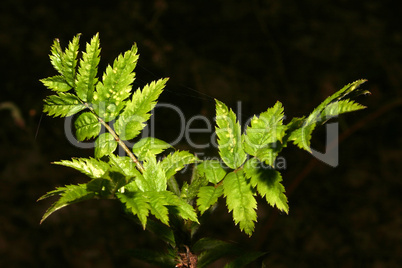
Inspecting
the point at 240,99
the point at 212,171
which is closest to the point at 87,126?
the point at 212,171

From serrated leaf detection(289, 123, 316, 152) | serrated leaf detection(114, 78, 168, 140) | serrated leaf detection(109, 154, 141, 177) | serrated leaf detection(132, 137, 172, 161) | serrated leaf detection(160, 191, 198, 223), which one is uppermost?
serrated leaf detection(114, 78, 168, 140)

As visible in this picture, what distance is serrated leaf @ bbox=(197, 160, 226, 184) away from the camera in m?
1.12

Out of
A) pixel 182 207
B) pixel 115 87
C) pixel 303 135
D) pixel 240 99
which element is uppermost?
pixel 240 99

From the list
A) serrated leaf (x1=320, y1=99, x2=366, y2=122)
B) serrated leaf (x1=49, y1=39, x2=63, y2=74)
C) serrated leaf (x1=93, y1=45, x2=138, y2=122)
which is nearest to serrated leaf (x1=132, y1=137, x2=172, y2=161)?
serrated leaf (x1=93, y1=45, x2=138, y2=122)

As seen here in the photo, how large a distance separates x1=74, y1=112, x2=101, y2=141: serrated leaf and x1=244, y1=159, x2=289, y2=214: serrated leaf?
20.5 inches

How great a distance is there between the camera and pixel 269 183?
38.2 inches

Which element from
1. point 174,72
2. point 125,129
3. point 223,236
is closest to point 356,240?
point 223,236

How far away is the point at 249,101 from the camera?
3.55 meters

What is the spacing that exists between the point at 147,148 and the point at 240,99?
99.7 inches

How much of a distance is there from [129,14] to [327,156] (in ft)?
8.33

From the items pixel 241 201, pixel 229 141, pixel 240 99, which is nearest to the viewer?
pixel 241 201

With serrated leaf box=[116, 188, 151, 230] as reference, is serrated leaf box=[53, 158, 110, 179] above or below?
above

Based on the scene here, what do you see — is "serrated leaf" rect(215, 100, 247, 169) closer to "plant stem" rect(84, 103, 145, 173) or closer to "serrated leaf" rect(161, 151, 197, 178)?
"serrated leaf" rect(161, 151, 197, 178)

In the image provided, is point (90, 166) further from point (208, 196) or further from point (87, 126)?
point (208, 196)
